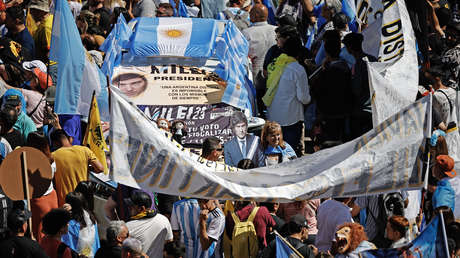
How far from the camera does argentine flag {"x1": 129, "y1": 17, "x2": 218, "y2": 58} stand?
55.4 feet

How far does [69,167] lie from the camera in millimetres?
12547

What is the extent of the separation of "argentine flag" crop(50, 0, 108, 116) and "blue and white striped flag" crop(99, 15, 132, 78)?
2.56 metres

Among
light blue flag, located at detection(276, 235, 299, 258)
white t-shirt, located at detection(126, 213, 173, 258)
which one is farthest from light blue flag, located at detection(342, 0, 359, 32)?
light blue flag, located at detection(276, 235, 299, 258)

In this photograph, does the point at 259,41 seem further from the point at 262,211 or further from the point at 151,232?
the point at 151,232

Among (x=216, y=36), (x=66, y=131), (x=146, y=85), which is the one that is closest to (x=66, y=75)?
(x=66, y=131)

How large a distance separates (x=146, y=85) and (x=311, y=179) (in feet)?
22.5

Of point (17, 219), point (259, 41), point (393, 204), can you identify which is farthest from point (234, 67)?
point (17, 219)

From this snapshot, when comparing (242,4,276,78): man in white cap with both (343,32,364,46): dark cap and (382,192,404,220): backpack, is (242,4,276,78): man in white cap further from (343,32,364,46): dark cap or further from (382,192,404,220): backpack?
(382,192,404,220): backpack

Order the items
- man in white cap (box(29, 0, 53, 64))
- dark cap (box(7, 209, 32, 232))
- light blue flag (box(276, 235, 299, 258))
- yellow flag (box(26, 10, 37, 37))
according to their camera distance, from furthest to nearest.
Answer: yellow flag (box(26, 10, 37, 37)) → man in white cap (box(29, 0, 53, 64)) → light blue flag (box(276, 235, 299, 258)) → dark cap (box(7, 209, 32, 232))

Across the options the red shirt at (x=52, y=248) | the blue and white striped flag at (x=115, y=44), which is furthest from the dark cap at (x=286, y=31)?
the red shirt at (x=52, y=248)

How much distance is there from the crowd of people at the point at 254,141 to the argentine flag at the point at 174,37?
0.60 m

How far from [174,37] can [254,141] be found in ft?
12.0

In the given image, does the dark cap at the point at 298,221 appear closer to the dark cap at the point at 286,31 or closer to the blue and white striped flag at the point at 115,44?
the dark cap at the point at 286,31

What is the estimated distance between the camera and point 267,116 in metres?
16.0
